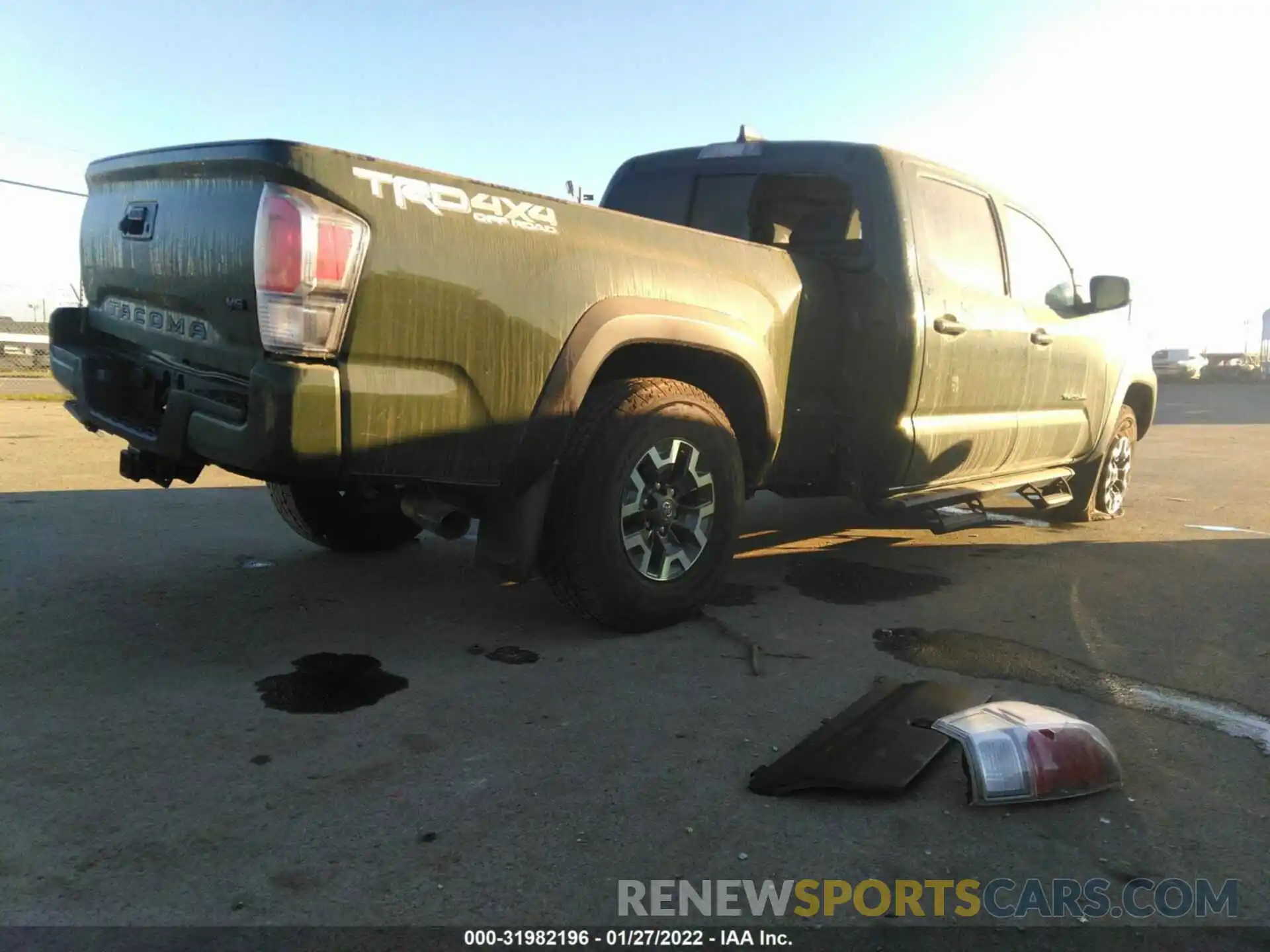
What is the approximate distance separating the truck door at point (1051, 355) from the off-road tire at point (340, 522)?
3485 millimetres

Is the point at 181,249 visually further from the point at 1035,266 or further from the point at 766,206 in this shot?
the point at 1035,266

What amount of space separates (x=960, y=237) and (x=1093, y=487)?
257 centimetres

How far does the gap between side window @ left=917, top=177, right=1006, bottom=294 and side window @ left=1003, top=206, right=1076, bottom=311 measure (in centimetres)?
18

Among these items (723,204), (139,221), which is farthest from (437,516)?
(723,204)

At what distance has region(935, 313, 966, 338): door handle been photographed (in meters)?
4.54

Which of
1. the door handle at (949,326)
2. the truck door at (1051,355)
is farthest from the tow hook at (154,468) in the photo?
the truck door at (1051,355)

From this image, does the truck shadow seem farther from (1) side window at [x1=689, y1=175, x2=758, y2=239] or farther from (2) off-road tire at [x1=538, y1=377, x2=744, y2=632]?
(1) side window at [x1=689, y1=175, x2=758, y2=239]

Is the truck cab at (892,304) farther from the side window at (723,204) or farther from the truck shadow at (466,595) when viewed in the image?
the truck shadow at (466,595)

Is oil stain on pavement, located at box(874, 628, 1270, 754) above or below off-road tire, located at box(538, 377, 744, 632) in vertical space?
below

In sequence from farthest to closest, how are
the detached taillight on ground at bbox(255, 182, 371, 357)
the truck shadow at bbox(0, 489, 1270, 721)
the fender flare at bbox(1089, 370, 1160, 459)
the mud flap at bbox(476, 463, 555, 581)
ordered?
1. the fender flare at bbox(1089, 370, 1160, 459)
2. the truck shadow at bbox(0, 489, 1270, 721)
3. the mud flap at bbox(476, 463, 555, 581)
4. the detached taillight on ground at bbox(255, 182, 371, 357)

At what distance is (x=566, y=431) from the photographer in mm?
3350

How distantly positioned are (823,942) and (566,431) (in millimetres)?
1937

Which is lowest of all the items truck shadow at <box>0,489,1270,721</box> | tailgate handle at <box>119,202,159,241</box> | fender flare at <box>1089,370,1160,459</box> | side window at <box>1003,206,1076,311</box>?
truck shadow at <box>0,489,1270,721</box>

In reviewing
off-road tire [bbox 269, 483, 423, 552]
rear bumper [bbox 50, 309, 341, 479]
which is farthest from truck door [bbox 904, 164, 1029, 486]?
rear bumper [bbox 50, 309, 341, 479]
